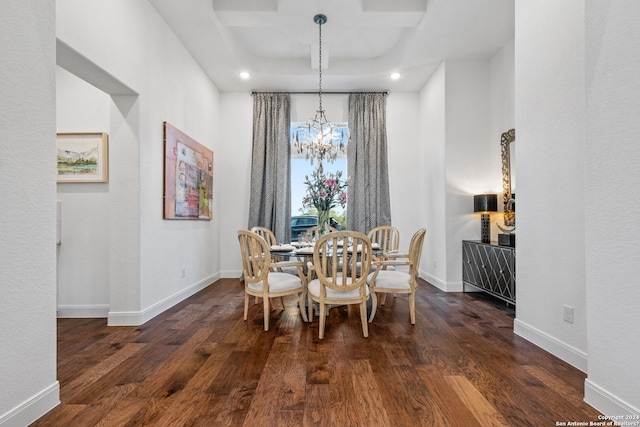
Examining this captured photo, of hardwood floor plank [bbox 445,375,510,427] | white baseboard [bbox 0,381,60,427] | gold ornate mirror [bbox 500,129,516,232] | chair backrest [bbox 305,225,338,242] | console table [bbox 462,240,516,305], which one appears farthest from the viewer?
gold ornate mirror [bbox 500,129,516,232]

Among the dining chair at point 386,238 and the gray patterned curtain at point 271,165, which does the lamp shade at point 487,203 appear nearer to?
the dining chair at point 386,238

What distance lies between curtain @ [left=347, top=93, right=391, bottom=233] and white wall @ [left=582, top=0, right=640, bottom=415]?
3899mm

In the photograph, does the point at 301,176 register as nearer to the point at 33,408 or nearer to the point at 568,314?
the point at 568,314

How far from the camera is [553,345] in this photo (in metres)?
2.46

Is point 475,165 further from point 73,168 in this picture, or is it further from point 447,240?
point 73,168

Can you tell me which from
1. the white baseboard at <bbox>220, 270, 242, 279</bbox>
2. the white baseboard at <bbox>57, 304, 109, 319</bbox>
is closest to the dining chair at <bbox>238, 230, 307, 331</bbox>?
the white baseboard at <bbox>57, 304, 109, 319</bbox>

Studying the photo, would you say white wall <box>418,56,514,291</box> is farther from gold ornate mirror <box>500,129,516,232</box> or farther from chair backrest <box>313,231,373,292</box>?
chair backrest <box>313,231,373,292</box>

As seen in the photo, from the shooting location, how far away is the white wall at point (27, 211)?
156 centimetres

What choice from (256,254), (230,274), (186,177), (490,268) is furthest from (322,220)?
(230,274)

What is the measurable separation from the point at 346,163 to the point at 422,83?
5.96ft

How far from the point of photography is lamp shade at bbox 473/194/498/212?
4.20 metres

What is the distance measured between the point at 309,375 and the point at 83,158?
125 inches

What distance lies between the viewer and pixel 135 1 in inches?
124

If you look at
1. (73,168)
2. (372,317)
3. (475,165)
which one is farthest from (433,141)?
(73,168)
